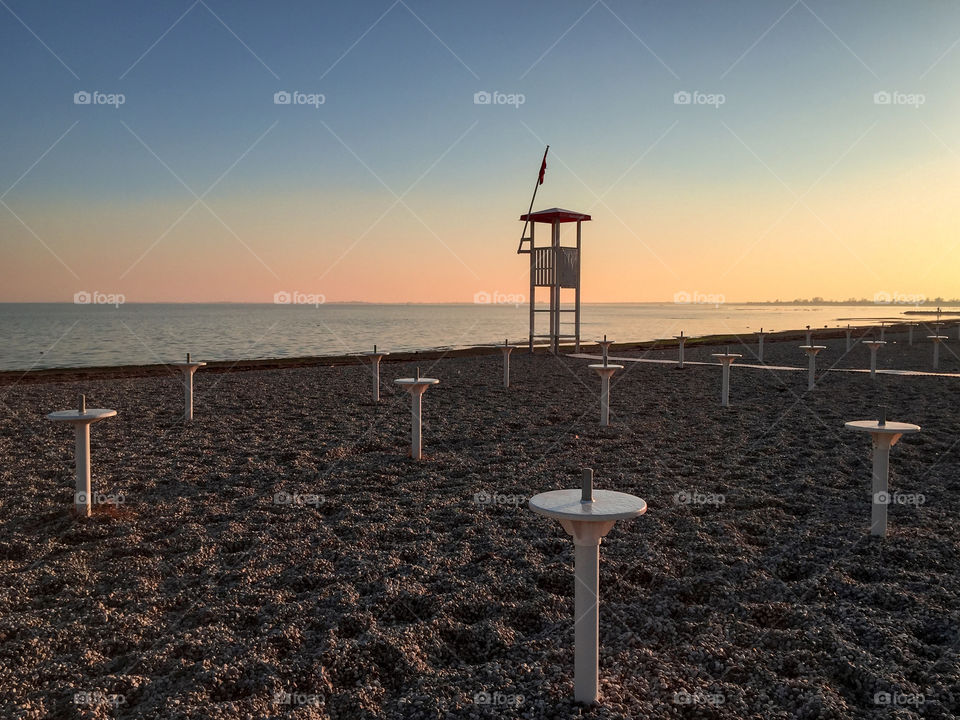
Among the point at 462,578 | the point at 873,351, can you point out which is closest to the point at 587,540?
the point at 462,578

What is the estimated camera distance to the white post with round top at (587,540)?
3.21 meters

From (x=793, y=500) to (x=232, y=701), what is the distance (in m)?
5.95

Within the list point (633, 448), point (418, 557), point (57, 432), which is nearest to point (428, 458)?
point (633, 448)

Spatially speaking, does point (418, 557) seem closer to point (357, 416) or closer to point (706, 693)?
point (706, 693)

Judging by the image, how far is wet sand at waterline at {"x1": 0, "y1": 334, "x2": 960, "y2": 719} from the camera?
11.7ft

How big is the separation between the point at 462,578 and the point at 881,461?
3852 millimetres

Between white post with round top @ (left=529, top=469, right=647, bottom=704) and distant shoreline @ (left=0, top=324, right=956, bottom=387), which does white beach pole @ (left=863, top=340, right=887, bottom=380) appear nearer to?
distant shoreline @ (left=0, top=324, right=956, bottom=387)

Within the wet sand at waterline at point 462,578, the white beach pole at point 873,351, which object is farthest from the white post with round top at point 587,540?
the white beach pole at point 873,351

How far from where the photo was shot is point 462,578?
5.06 m

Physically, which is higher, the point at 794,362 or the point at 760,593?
the point at 794,362

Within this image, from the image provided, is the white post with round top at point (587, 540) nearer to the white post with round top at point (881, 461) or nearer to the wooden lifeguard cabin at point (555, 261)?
the white post with round top at point (881, 461)

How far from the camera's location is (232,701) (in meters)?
3.48

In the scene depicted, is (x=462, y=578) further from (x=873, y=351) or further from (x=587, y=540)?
(x=873, y=351)

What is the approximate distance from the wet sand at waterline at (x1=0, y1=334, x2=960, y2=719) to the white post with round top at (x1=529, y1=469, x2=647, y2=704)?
0.56 feet
